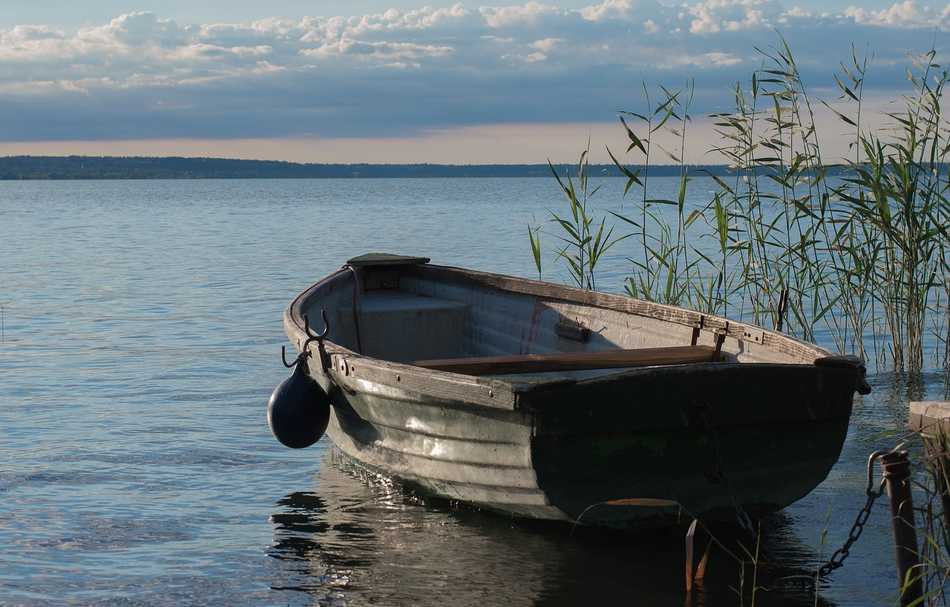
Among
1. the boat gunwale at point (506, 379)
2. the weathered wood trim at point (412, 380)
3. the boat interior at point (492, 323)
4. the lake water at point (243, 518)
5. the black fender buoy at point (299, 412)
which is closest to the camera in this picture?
the boat gunwale at point (506, 379)

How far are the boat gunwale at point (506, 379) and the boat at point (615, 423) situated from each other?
1 centimetres

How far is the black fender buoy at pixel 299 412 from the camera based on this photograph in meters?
6.96

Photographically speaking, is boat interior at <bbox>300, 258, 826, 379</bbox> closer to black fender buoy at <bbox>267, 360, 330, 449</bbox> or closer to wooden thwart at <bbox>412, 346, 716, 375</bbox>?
wooden thwart at <bbox>412, 346, 716, 375</bbox>

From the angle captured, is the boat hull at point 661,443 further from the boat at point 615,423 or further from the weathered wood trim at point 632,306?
the weathered wood trim at point 632,306

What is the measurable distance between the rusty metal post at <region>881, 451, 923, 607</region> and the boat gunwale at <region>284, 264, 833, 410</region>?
124 cm

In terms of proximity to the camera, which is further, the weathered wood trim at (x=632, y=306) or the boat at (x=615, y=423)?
the weathered wood trim at (x=632, y=306)

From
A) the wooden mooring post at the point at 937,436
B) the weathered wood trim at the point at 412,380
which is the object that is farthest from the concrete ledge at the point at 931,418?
the weathered wood trim at the point at 412,380

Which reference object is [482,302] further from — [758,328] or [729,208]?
[758,328]

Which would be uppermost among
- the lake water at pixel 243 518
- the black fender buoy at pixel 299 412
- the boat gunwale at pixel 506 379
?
the boat gunwale at pixel 506 379

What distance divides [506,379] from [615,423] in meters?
Result: 0.83

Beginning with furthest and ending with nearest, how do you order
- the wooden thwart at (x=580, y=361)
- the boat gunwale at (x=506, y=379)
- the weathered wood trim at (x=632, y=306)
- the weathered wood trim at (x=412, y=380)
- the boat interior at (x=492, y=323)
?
1. the boat interior at (x=492, y=323)
2. the wooden thwart at (x=580, y=361)
3. the weathered wood trim at (x=632, y=306)
4. the weathered wood trim at (x=412, y=380)
5. the boat gunwale at (x=506, y=379)

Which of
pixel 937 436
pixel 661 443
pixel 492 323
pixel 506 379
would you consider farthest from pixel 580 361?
pixel 937 436

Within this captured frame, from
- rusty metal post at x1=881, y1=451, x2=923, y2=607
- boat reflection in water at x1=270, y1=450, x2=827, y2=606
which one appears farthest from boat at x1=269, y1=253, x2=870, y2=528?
rusty metal post at x1=881, y1=451, x2=923, y2=607

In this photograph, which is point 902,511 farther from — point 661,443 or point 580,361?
point 580,361
